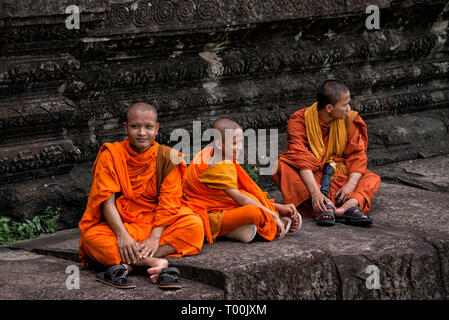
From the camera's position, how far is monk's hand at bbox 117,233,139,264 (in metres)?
3.36

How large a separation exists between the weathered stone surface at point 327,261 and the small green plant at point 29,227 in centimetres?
10

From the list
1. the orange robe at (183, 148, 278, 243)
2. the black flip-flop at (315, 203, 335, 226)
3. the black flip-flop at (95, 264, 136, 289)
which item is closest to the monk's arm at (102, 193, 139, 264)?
the black flip-flop at (95, 264, 136, 289)

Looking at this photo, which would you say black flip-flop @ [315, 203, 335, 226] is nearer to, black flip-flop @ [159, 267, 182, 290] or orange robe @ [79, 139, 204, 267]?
orange robe @ [79, 139, 204, 267]

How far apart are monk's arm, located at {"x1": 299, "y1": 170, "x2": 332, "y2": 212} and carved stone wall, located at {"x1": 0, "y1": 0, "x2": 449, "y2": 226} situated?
972 millimetres

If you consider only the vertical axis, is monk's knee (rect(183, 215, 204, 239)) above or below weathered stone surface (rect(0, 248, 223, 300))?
above

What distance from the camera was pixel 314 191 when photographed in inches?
170

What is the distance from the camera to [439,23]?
6.27 metres

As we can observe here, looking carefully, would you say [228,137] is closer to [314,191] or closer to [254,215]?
[254,215]

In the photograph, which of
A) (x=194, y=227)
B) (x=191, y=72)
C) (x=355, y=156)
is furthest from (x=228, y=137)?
(x=191, y=72)

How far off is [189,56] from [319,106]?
3.44 ft

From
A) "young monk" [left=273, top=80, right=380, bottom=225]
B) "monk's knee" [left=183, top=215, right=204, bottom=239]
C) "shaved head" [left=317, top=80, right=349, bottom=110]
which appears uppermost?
"shaved head" [left=317, top=80, right=349, bottom=110]

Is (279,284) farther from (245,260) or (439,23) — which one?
(439,23)

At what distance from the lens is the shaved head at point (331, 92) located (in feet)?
14.4

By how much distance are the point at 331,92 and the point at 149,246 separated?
5.25 feet
